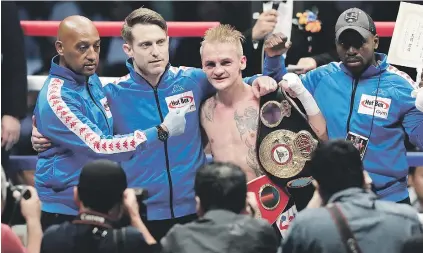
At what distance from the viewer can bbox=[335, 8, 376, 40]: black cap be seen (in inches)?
154

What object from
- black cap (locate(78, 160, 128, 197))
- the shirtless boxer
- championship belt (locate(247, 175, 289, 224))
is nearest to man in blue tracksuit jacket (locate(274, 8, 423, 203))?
the shirtless boxer

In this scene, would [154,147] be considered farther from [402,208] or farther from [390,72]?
[402,208]

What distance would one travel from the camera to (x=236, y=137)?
400 centimetres

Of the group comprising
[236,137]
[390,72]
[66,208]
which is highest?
[390,72]

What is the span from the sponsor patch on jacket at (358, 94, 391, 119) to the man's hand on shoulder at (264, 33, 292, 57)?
0.40m

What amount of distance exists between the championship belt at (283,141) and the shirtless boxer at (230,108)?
1.6 inches

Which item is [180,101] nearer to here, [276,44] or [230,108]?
[230,108]

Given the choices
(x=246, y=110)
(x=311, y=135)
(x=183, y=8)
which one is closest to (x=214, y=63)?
(x=246, y=110)

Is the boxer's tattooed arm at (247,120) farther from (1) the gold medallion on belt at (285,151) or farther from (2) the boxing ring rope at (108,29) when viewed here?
(2) the boxing ring rope at (108,29)

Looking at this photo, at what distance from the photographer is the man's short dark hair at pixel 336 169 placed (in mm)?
3072

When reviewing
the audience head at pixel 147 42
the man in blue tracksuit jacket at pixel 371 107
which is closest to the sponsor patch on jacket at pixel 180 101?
the audience head at pixel 147 42

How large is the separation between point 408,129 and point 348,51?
404mm

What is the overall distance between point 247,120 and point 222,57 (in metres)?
0.29

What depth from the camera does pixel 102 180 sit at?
3064mm
